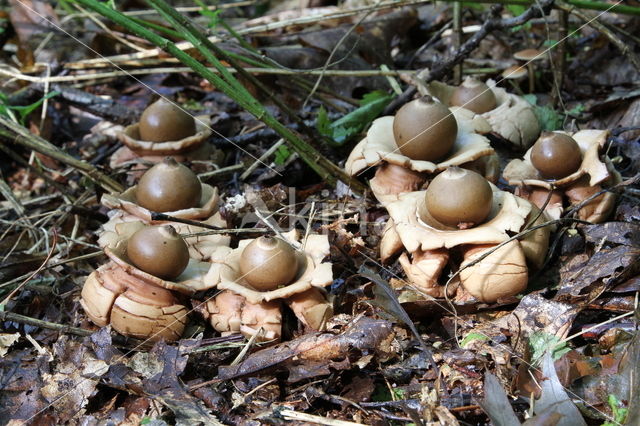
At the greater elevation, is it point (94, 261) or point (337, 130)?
point (337, 130)

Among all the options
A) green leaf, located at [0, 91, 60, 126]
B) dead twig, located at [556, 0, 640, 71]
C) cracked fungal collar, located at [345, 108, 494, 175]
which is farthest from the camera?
green leaf, located at [0, 91, 60, 126]

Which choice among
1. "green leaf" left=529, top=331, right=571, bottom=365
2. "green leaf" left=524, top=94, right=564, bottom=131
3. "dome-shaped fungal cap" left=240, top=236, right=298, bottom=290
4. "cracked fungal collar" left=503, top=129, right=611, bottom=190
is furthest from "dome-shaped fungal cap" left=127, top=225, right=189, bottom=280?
"green leaf" left=524, top=94, right=564, bottom=131

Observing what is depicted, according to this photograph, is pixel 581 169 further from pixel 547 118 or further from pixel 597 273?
pixel 547 118

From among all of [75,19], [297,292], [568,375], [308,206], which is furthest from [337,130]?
[75,19]

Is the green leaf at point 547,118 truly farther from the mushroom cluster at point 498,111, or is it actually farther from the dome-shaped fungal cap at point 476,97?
the dome-shaped fungal cap at point 476,97

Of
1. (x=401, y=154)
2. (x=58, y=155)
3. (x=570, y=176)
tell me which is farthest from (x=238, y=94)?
(x=570, y=176)

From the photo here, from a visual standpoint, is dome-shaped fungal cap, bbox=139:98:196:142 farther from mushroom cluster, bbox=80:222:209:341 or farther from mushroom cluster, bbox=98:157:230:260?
mushroom cluster, bbox=80:222:209:341

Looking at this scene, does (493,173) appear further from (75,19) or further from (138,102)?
(75,19)
